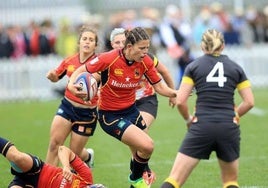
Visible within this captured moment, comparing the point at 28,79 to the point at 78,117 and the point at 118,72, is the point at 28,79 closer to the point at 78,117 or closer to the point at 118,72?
the point at 78,117

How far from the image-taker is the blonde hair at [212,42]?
26.9ft

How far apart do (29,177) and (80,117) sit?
1.76 m

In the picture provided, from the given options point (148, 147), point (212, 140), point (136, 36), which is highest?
point (136, 36)

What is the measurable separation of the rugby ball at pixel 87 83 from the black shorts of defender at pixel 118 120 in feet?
1.25

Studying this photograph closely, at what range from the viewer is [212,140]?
8023mm

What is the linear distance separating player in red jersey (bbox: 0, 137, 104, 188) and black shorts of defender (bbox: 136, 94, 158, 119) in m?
2.10

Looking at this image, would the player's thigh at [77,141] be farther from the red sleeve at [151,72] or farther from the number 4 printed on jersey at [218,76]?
the number 4 printed on jersey at [218,76]

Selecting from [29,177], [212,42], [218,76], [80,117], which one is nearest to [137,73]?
[80,117]

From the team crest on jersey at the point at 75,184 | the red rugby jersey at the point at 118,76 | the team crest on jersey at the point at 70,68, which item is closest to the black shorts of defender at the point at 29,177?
the team crest on jersey at the point at 75,184

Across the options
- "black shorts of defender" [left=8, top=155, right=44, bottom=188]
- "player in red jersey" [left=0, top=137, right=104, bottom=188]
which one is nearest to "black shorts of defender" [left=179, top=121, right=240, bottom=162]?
"player in red jersey" [left=0, top=137, right=104, bottom=188]

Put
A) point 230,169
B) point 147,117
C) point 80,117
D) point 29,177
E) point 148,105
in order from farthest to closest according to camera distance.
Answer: point 148,105, point 147,117, point 80,117, point 29,177, point 230,169

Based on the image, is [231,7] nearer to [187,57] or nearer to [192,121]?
[187,57]


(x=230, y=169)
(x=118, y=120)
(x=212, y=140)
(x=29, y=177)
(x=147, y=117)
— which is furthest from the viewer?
(x=147, y=117)

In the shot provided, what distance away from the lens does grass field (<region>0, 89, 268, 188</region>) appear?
10.8 metres
